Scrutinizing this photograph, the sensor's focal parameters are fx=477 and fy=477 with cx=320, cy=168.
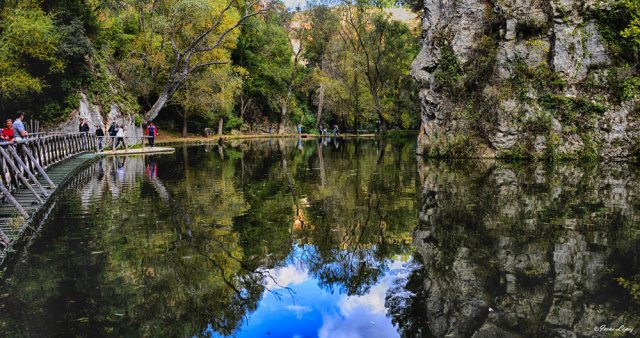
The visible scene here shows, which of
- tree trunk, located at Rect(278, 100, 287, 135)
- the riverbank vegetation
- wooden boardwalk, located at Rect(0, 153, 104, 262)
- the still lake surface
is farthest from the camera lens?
tree trunk, located at Rect(278, 100, 287, 135)

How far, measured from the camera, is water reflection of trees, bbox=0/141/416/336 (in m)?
5.57

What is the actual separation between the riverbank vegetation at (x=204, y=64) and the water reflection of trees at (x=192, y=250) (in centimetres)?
2045

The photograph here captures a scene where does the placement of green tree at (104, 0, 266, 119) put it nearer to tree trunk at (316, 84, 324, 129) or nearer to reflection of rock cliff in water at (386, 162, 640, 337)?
tree trunk at (316, 84, 324, 129)

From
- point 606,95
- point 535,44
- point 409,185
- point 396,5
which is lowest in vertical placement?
point 409,185

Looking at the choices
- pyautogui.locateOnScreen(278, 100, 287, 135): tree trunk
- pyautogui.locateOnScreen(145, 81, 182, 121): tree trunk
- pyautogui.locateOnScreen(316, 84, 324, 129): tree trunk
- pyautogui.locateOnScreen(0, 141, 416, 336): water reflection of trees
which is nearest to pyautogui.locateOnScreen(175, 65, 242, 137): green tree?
pyautogui.locateOnScreen(145, 81, 182, 121): tree trunk

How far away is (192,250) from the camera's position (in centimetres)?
785

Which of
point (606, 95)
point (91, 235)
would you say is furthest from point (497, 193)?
point (606, 95)

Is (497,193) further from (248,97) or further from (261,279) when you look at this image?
(248,97)

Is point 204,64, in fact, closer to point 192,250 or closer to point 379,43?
point 379,43

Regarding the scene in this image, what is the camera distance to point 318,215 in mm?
10711

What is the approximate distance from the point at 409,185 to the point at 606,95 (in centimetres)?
1430

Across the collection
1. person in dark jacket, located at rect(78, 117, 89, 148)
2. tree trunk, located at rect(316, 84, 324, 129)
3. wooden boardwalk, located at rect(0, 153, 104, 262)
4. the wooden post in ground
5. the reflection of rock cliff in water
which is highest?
tree trunk, located at rect(316, 84, 324, 129)

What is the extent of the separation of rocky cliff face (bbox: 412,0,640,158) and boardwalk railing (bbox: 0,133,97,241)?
18815 mm

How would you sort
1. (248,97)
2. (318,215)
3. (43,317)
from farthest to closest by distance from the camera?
1. (248,97)
2. (318,215)
3. (43,317)
